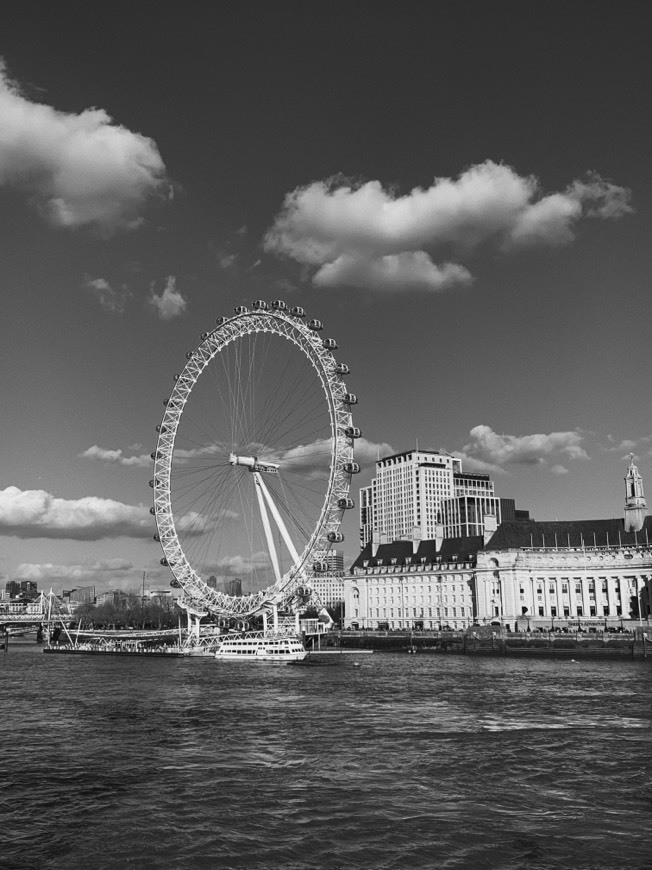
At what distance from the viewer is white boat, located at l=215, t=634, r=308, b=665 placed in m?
103

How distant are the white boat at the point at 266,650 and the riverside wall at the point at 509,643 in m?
25.4

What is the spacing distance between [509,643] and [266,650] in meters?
35.7

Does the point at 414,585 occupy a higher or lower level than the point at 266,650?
higher

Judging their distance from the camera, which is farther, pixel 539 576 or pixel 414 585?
pixel 414 585

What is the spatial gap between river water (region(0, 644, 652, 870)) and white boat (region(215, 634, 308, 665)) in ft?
113

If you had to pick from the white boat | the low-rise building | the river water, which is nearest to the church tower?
the low-rise building

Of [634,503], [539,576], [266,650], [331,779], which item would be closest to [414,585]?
[539,576]

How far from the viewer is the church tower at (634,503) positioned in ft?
506

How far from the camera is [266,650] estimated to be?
346 ft

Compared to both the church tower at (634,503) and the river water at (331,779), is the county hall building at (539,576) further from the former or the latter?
the river water at (331,779)

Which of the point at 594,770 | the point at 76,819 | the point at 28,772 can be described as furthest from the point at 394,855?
the point at 28,772

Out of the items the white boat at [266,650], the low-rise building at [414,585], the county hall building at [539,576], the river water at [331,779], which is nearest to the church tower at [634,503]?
the county hall building at [539,576]

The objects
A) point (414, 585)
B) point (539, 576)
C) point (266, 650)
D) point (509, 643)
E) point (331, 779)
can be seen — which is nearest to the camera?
point (331, 779)

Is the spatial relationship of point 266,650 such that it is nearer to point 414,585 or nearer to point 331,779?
point 414,585
